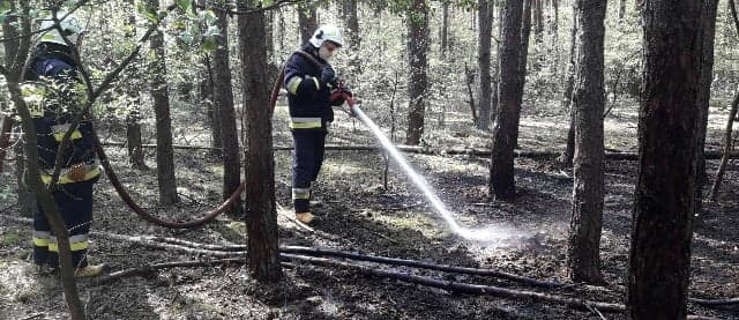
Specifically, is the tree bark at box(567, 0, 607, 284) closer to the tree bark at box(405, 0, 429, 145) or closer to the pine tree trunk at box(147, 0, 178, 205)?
the pine tree trunk at box(147, 0, 178, 205)

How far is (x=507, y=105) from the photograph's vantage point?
7.91 meters

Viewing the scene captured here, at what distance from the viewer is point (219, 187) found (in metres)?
8.88

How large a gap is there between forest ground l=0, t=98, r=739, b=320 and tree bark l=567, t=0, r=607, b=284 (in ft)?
1.05

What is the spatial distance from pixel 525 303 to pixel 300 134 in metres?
3.40

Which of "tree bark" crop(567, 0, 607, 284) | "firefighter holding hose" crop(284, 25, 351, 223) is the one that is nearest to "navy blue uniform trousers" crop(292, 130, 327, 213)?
"firefighter holding hose" crop(284, 25, 351, 223)

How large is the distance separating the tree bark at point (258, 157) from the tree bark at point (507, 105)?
4.29 meters

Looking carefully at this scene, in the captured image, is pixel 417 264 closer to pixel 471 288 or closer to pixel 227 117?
pixel 471 288

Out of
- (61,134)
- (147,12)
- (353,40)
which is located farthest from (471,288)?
(353,40)

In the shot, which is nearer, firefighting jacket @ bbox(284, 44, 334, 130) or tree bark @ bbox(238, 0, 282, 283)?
tree bark @ bbox(238, 0, 282, 283)

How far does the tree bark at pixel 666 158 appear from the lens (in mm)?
2646

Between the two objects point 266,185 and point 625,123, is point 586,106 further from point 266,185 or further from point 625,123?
point 625,123

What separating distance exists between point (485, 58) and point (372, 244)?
9613 millimetres

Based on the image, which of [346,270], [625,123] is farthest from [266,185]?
[625,123]

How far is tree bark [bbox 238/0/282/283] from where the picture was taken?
4.36 meters
